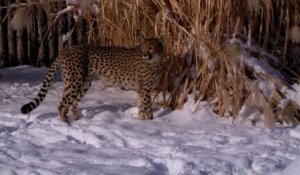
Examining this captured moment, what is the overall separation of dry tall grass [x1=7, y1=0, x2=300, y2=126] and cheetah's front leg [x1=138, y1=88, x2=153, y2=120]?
1.24 feet

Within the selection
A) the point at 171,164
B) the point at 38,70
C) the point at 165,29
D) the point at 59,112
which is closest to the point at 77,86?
the point at 59,112

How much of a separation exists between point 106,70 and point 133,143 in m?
1.26

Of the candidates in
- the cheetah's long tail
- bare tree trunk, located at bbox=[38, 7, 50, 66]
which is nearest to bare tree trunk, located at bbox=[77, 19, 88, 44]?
bare tree trunk, located at bbox=[38, 7, 50, 66]

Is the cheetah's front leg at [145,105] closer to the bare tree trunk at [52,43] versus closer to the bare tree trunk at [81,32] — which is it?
the bare tree trunk at [81,32]

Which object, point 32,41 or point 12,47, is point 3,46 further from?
point 32,41

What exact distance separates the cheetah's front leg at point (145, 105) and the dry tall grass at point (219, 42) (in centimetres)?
38

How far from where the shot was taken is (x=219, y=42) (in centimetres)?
603

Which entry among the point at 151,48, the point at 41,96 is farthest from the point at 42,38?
the point at 151,48

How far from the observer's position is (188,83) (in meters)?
6.41

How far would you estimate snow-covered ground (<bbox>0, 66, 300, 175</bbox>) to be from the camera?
4375mm

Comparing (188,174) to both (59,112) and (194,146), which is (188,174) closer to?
(194,146)

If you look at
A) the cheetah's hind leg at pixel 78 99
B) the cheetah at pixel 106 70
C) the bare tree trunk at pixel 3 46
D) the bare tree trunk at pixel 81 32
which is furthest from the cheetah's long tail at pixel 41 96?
the bare tree trunk at pixel 3 46

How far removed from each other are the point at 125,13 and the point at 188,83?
1.03 metres

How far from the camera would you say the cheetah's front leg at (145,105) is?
236 inches
